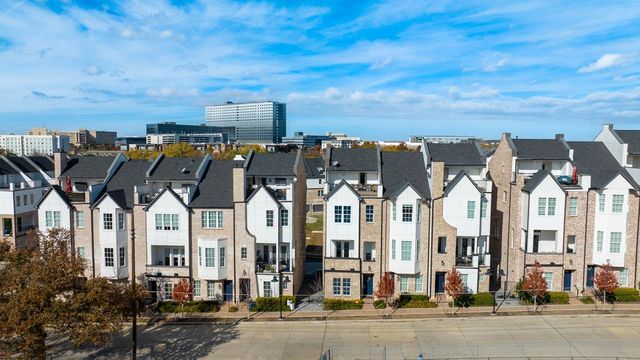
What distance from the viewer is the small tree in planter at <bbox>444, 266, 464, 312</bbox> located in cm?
4234

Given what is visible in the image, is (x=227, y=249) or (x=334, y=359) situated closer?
(x=334, y=359)

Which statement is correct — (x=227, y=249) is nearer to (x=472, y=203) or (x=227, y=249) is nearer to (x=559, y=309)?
(x=472, y=203)

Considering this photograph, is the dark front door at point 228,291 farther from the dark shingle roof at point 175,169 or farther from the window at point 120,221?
the window at point 120,221

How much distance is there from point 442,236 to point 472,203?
430cm

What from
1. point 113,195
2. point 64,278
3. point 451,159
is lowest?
point 64,278

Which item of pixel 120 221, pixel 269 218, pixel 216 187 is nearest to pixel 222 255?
pixel 269 218

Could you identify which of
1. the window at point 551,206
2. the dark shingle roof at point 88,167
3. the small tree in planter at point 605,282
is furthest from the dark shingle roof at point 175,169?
the small tree in planter at point 605,282

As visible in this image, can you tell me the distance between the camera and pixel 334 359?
33344 millimetres

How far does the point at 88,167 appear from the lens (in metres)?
51.7

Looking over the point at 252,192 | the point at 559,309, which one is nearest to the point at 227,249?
the point at 252,192

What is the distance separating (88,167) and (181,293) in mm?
20324

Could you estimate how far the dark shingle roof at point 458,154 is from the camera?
163 ft

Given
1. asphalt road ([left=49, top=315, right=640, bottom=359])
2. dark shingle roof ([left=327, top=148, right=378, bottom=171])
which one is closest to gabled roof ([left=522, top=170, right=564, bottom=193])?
asphalt road ([left=49, top=315, right=640, bottom=359])

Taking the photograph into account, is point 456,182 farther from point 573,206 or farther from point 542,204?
point 573,206
